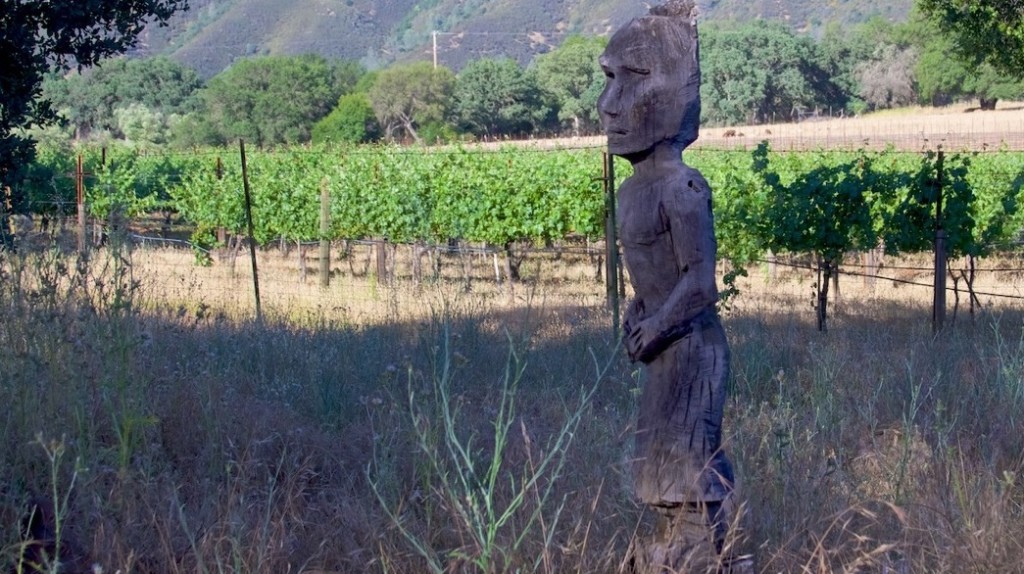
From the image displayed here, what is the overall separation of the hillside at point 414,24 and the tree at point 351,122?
43437mm

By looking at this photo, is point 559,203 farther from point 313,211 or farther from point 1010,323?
point 1010,323

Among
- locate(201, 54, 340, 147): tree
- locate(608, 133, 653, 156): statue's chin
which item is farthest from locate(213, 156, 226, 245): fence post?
locate(201, 54, 340, 147): tree

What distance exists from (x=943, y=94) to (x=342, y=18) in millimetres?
91863

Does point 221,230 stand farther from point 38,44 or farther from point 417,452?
point 417,452

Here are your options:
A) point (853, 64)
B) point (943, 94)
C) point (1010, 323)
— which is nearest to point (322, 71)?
point (853, 64)

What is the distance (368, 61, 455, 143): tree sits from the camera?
56.6 metres

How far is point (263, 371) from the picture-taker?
6.23m

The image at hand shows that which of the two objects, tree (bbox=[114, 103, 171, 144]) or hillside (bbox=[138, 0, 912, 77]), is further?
hillside (bbox=[138, 0, 912, 77])

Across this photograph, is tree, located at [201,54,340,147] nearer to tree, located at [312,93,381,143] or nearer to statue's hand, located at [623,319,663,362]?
tree, located at [312,93,381,143]

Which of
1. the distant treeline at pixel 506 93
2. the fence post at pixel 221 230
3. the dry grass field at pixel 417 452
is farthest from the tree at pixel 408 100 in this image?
the dry grass field at pixel 417 452

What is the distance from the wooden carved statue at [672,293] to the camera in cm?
308

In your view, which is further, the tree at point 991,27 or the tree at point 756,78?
the tree at point 756,78

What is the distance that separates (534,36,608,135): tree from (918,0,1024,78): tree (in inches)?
1567

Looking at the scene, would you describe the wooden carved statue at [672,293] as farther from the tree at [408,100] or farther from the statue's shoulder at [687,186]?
the tree at [408,100]
